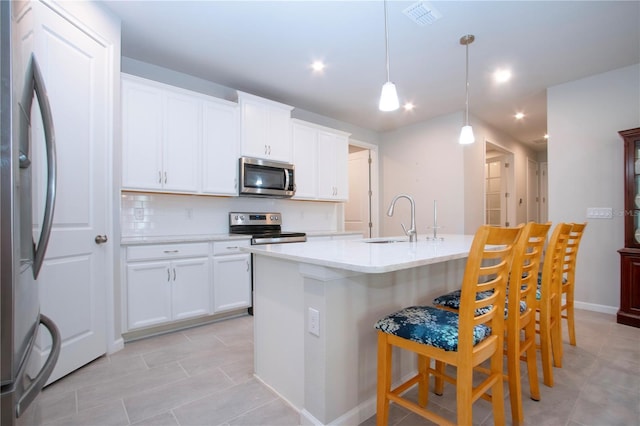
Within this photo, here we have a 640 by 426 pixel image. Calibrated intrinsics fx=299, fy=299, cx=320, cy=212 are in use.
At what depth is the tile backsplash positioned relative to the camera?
118 inches

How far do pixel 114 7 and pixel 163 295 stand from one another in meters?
2.31

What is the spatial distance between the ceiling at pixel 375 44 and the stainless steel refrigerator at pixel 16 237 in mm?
2008

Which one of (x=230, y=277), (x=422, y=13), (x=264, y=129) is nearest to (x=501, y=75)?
(x=422, y=13)

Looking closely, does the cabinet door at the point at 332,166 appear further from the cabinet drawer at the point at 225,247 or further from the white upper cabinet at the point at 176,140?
the cabinet drawer at the point at 225,247

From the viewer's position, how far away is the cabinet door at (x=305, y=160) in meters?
3.96

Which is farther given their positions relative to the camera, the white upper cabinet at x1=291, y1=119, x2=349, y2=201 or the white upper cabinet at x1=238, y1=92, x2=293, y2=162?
the white upper cabinet at x1=291, y1=119, x2=349, y2=201

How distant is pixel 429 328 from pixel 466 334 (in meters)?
0.15

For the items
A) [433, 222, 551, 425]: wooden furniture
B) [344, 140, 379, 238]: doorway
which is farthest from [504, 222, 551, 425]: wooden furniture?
[344, 140, 379, 238]: doorway

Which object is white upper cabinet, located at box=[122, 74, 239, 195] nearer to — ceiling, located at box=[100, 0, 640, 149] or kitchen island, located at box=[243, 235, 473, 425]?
ceiling, located at box=[100, 0, 640, 149]

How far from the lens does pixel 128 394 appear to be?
69.8 inches

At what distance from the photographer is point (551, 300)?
2072 mm

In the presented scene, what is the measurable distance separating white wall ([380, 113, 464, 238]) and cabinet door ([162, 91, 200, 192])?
335 centimetres

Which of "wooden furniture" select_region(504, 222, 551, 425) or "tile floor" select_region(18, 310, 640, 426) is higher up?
"wooden furniture" select_region(504, 222, 551, 425)

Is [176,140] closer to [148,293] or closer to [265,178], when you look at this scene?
[265,178]
